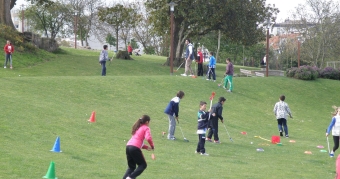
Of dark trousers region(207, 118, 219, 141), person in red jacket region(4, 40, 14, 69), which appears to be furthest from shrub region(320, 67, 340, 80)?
dark trousers region(207, 118, 219, 141)

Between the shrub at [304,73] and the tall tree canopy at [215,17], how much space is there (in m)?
7.54

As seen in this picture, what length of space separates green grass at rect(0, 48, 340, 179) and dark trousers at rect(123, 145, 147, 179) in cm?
120

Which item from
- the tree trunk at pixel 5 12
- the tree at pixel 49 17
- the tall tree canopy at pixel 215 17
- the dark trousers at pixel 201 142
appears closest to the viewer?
the dark trousers at pixel 201 142

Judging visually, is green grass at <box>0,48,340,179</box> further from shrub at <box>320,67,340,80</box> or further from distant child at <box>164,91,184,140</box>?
shrub at <box>320,67,340,80</box>

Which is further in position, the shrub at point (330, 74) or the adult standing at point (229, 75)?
the shrub at point (330, 74)

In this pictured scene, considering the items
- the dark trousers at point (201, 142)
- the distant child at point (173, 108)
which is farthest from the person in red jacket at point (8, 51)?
the dark trousers at point (201, 142)

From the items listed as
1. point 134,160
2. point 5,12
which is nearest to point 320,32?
point 5,12

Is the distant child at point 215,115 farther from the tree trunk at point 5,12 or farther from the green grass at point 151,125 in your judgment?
the tree trunk at point 5,12

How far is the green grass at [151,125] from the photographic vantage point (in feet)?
46.2

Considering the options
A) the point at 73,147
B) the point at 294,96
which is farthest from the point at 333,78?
the point at 73,147

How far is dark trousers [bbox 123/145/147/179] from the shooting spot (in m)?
11.4

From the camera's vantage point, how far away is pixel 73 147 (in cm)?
1608

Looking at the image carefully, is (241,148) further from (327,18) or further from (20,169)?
(327,18)

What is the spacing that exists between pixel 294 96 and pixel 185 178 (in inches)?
959
